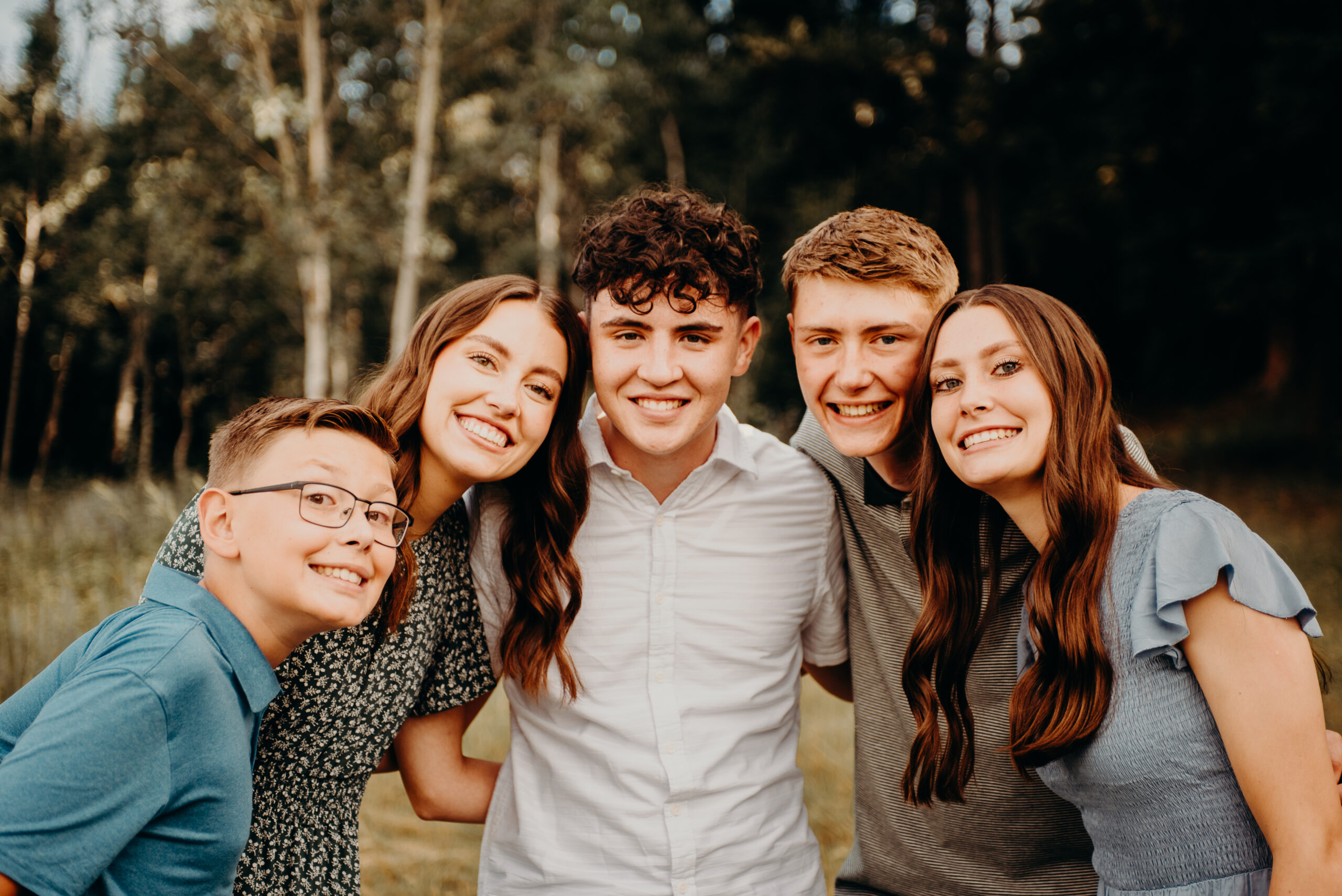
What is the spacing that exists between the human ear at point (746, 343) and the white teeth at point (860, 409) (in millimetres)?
337

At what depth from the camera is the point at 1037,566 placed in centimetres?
200

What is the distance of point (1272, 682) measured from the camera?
1640 millimetres

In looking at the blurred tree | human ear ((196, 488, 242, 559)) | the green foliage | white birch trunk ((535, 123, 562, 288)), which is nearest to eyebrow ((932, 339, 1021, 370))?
human ear ((196, 488, 242, 559))

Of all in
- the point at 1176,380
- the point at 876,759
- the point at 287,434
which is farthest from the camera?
the point at 1176,380

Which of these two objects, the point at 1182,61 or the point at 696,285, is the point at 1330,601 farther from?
the point at 1182,61

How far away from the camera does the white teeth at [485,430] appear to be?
7.33ft

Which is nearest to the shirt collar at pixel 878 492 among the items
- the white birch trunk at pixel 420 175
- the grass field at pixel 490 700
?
the grass field at pixel 490 700

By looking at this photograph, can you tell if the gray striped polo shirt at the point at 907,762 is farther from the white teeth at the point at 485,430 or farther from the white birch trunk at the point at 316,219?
the white birch trunk at the point at 316,219

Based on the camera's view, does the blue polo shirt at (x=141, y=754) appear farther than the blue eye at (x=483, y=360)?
No

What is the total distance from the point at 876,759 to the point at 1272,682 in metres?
1.20

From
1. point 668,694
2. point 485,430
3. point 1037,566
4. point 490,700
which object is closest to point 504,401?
point 485,430

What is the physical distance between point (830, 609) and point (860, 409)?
644 mm

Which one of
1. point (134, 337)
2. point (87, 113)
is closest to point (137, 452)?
point (134, 337)

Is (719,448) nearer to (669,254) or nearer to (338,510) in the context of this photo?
(669,254)
